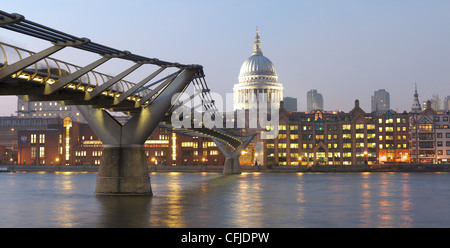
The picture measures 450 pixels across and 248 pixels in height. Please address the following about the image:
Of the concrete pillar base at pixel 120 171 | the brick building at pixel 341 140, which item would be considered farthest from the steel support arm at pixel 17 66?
the brick building at pixel 341 140

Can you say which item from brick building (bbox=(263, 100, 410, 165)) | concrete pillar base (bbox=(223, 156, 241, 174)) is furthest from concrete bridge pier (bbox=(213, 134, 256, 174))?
brick building (bbox=(263, 100, 410, 165))

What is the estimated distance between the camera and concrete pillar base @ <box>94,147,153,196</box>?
169 ft

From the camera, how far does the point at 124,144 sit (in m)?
51.8

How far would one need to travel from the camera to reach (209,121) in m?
91.2

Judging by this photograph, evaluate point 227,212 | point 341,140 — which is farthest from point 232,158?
point 227,212

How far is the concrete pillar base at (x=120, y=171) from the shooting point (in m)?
51.5

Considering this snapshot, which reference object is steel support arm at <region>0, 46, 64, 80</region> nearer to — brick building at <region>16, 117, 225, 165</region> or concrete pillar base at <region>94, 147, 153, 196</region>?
concrete pillar base at <region>94, 147, 153, 196</region>

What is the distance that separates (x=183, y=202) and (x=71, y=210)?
37.2 feet

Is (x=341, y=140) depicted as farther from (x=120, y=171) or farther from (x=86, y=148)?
(x=120, y=171)

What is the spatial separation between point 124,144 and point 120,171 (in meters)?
2.35

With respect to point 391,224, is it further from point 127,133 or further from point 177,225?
point 127,133

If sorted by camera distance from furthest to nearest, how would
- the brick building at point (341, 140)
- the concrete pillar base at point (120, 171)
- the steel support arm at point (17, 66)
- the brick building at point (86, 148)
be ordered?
the brick building at point (86, 148) < the brick building at point (341, 140) < the concrete pillar base at point (120, 171) < the steel support arm at point (17, 66)

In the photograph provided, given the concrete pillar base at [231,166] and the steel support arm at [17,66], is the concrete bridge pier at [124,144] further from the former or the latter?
the concrete pillar base at [231,166]
